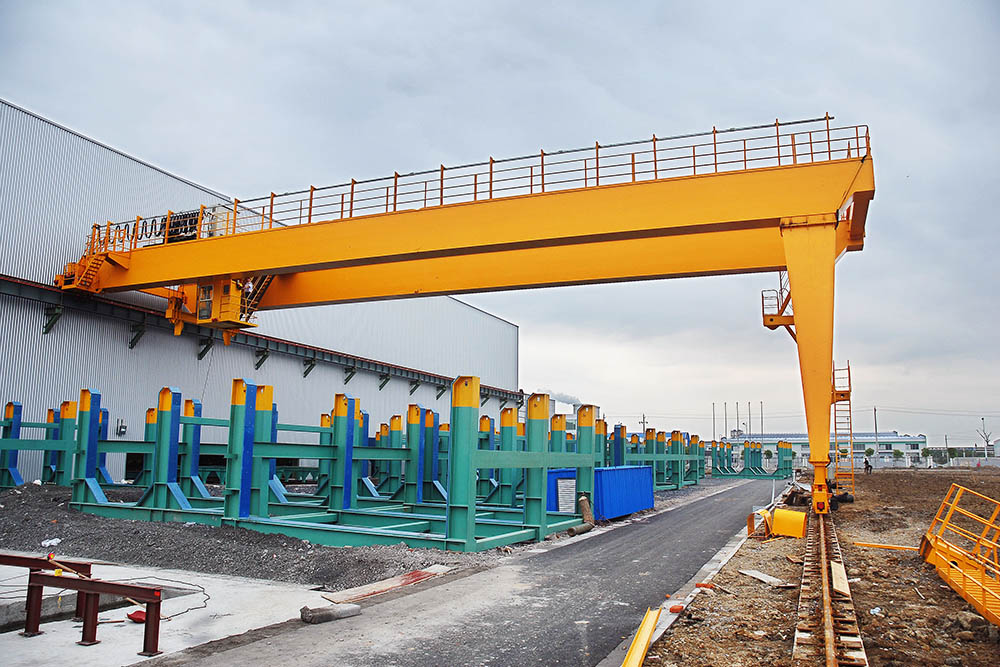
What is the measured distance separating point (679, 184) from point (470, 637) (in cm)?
965

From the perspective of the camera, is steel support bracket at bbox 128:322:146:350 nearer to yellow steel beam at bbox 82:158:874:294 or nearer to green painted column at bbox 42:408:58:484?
yellow steel beam at bbox 82:158:874:294

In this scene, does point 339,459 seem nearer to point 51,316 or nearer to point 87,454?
point 87,454

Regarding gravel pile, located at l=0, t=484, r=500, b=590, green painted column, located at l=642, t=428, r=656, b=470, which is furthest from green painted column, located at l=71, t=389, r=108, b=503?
green painted column, located at l=642, t=428, r=656, b=470

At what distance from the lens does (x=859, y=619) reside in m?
7.27

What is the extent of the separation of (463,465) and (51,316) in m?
14.5

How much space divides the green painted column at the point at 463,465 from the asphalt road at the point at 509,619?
3.41ft

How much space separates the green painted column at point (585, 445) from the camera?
16094mm

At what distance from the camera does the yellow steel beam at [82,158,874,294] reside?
13.0m

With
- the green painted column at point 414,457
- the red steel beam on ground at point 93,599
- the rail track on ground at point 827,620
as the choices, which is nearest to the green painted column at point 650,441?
the green painted column at point 414,457

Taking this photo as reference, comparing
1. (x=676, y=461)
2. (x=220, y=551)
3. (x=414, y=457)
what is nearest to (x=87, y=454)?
(x=220, y=551)

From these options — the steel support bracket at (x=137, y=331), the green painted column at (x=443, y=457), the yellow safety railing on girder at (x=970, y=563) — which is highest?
the steel support bracket at (x=137, y=331)

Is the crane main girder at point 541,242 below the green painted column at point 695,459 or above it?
above

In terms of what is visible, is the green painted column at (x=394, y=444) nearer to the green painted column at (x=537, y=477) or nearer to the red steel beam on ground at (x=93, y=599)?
the green painted column at (x=537, y=477)

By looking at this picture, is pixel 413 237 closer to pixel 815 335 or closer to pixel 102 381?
pixel 815 335
